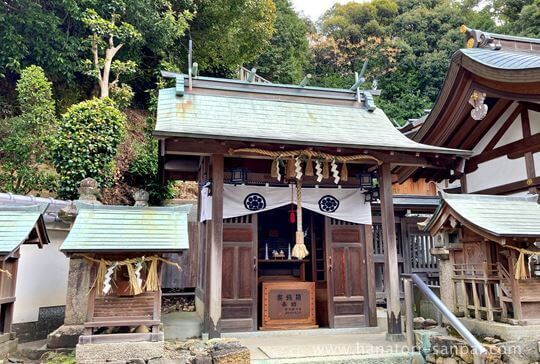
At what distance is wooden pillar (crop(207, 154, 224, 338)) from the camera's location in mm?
6277

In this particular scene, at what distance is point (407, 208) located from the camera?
10531mm

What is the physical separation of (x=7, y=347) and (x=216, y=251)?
3.39m

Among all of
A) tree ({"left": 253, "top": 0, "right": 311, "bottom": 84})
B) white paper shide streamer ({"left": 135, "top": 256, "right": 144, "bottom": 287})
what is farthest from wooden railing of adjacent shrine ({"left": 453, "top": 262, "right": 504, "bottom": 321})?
tree ({"left": 253, "top": 0, "right": 311, "bottom": 84})

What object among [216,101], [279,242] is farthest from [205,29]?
[279,242]

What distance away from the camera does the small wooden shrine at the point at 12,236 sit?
5543 millimetres

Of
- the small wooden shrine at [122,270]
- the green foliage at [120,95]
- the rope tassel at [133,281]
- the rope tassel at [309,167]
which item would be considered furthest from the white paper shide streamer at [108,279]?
the green foliage at [120,95]

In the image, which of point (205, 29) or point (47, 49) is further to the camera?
point (205, 29)

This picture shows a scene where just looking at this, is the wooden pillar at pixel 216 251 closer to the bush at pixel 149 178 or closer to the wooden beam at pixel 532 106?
the bush at pixel 149 178

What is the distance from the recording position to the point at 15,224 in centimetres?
574

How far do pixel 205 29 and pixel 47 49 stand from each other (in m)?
6.97

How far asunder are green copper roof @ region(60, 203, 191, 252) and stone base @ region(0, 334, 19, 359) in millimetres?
2068

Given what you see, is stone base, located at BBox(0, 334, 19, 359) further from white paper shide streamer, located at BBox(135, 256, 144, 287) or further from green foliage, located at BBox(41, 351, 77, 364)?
white paper shide streamer, located at BBox(135, 256, 144, 287)

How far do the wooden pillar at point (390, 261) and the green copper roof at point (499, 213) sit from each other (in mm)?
901

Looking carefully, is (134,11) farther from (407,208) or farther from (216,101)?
(407,208)
